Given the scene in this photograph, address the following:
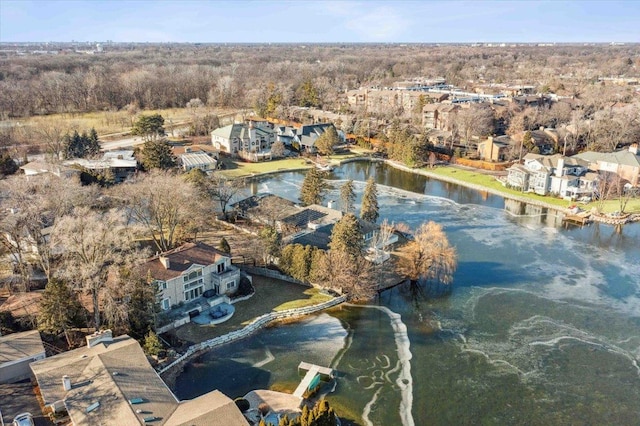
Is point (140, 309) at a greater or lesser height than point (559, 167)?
lesser

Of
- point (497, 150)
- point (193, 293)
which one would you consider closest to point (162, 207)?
point (193, 293)

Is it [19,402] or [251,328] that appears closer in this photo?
[19,402]

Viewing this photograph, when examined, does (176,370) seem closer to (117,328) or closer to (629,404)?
(117,328)

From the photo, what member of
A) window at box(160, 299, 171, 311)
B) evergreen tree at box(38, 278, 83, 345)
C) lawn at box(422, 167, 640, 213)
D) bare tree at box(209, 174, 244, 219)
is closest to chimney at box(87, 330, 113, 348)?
evergreen tree at box(38, 278, 83, 345)

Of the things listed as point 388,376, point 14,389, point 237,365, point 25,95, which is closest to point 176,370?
point 237,365

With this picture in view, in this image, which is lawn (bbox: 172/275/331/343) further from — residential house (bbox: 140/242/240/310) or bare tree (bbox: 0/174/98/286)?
bare tree (bbox: 0/174/98/286)

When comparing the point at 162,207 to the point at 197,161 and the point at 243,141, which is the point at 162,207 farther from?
the point at 243,141
